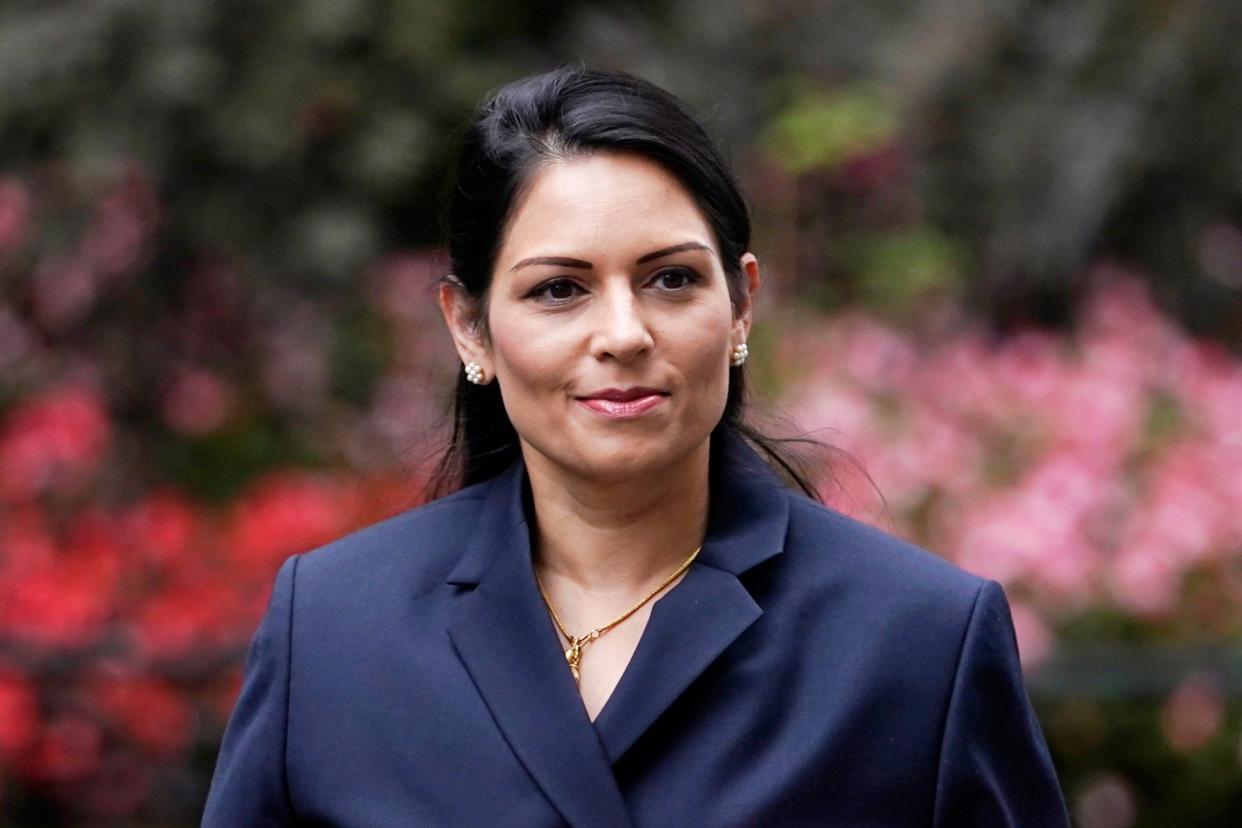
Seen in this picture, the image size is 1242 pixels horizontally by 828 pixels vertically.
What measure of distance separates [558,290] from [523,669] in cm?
44

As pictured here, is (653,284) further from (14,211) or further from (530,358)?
(14,211)

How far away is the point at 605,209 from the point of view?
237cm

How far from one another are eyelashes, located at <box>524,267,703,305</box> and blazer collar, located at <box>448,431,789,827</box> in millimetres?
314

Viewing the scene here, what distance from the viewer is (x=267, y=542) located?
214 inches

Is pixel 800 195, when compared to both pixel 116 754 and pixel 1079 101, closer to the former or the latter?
pixel 1079 101

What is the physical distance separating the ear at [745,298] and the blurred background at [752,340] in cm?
199

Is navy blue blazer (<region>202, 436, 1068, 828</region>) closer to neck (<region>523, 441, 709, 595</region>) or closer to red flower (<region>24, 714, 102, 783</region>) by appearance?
neck (<region>523, 441, 709, 595</region>)

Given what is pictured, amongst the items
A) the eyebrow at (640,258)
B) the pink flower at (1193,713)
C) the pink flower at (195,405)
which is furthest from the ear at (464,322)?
the pink flower at (195,405)

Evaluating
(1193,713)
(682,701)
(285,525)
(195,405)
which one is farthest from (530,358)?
(195,405)

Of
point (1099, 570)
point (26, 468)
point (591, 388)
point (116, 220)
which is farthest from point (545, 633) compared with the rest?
point (116, 220)

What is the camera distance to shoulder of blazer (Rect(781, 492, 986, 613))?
2.44m

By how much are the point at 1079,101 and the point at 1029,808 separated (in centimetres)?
430

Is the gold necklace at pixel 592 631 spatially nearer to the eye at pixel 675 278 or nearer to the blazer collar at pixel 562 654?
the blazer collar at pixel 562 654

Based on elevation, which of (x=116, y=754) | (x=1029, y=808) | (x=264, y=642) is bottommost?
(x=116, y=754)
